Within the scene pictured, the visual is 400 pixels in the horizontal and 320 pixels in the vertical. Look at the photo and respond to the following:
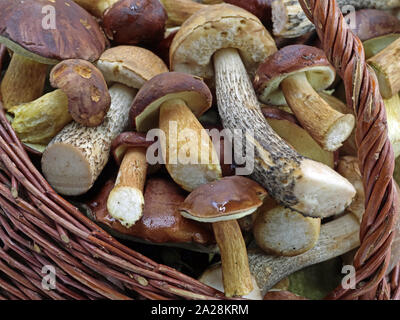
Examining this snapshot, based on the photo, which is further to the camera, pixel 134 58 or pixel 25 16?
pixel 134 58

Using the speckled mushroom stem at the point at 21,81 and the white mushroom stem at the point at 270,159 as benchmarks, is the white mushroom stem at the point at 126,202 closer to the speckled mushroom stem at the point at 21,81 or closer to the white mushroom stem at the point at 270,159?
the white mushroom stem at the point at 270,159

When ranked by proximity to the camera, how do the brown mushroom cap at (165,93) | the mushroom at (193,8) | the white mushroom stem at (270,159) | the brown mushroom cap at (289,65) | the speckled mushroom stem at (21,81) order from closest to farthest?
the white mushroom stem at (270,159), the brown mushroom cap at (165,93), the brown mushroom cap at (289,65), the speckled mushroom stem at (21,81), the mushroom at (193,8)

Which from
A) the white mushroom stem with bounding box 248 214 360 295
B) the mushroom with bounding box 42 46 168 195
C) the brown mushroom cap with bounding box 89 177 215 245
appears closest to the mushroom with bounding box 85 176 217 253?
the brown mushroom cap with bounding box 89 177 215 245

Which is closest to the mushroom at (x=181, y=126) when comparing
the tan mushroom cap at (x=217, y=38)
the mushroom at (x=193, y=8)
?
the tan mushroom cap at (x=217, y=38)

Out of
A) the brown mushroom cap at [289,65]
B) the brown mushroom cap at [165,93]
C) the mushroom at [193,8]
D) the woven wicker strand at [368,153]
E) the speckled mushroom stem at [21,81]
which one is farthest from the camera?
the mushroom at [193,8]

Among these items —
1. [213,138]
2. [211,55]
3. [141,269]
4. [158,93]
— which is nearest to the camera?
[141,269]
